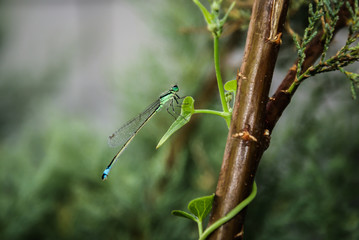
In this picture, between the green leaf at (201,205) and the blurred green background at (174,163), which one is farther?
the blurred green background at (174,163)

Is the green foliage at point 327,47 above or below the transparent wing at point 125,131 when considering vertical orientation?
below

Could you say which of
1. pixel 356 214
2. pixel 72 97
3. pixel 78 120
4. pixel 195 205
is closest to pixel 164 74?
pixel 78 120

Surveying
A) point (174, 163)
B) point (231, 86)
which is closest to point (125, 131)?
point (174, 163)

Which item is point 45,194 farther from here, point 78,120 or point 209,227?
point 209,227

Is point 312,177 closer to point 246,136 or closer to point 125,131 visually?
point 125,131

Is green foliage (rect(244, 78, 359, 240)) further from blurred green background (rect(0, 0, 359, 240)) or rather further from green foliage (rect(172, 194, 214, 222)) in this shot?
green foliage (rect(172, 194, 214, 222))

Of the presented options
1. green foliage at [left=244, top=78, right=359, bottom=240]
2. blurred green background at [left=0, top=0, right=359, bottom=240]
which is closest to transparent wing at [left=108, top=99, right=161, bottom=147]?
blurred green background at [left=0, top=0, right=359, bottom=240]

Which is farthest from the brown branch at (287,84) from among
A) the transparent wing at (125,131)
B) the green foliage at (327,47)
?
the transparent wing at (125,131)

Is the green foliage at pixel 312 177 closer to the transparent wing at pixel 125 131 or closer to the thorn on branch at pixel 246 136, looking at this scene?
the transparent wing at pixel 125 131
